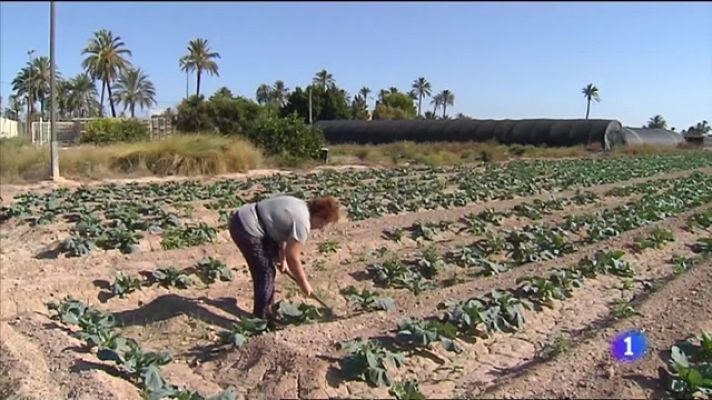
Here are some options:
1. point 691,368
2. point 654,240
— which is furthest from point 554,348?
point 654,240

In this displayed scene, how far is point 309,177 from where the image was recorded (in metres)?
22.3

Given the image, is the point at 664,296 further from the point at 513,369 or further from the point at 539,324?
the point at 513,369

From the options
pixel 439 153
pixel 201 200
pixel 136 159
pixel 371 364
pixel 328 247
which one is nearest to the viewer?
pixel 371 364

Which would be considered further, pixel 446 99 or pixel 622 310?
pixel 446 99

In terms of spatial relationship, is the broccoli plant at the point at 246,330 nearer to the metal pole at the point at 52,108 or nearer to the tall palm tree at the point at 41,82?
the metal pole at the point at 52,108

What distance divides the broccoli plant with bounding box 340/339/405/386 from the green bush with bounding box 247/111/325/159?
23.3m

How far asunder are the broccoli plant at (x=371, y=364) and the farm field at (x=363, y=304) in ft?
0.04

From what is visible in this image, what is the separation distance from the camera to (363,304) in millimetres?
6980

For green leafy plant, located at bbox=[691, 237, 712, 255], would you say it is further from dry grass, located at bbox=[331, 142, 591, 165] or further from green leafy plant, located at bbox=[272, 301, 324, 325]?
dry grass, located at bbox=[331, 142, 591, 165]

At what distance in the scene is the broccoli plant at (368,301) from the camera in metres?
6.81

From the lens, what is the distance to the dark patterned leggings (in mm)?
6258

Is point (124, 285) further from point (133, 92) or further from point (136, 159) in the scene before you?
point (133, 92)

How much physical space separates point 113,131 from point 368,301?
96.1 feet

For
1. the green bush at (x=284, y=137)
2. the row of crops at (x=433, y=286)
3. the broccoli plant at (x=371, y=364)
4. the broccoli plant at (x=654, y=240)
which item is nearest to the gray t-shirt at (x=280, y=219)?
the row of crops at (x=433, y=286)
